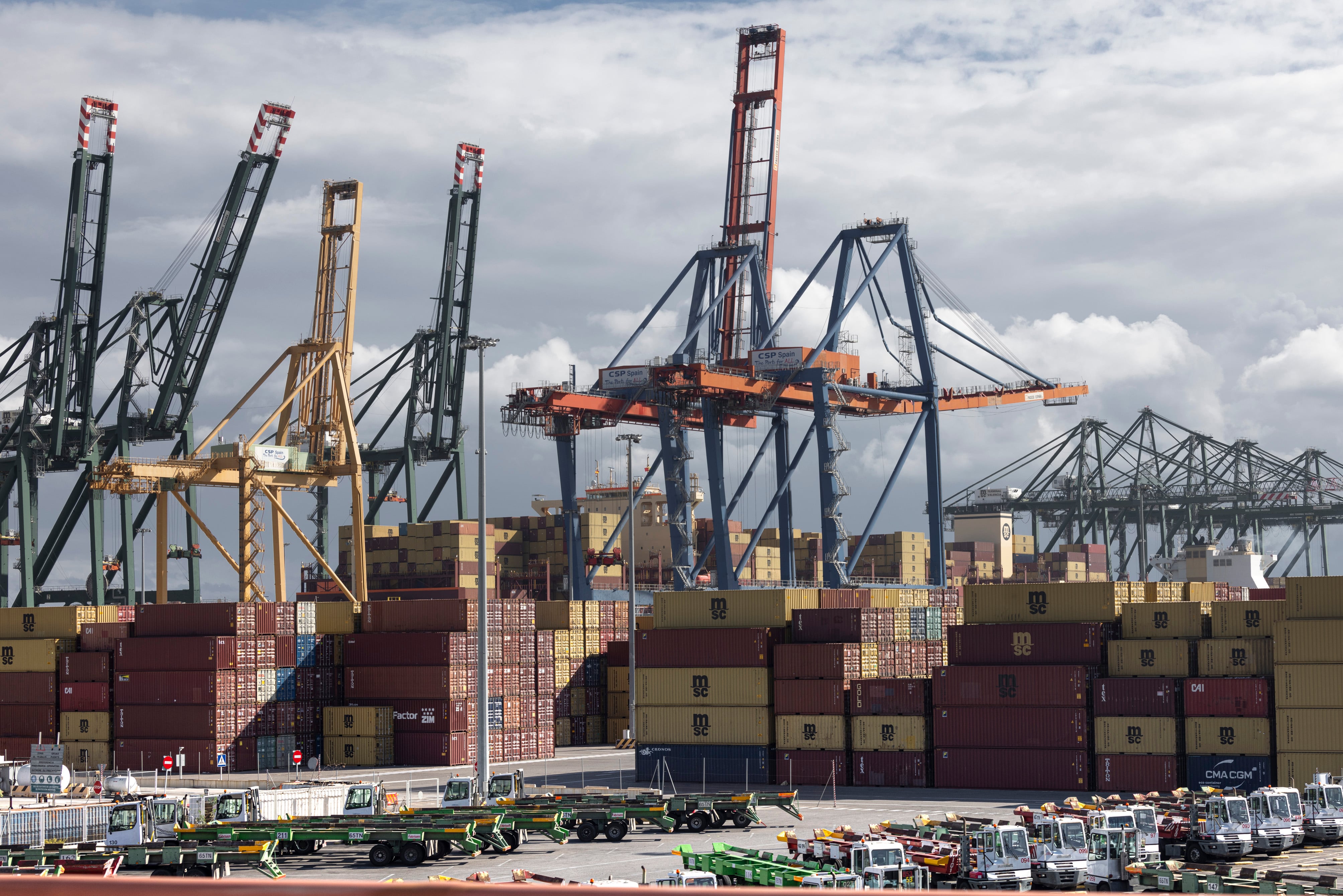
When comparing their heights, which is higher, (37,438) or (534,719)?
(37,438)

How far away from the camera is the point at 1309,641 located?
42312mm

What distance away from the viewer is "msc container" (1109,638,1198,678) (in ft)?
148

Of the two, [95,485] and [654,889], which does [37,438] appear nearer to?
[95,485]

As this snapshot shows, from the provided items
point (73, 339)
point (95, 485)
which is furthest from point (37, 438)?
point (95, 485)

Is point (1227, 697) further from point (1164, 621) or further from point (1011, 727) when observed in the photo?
point (1011, 727)

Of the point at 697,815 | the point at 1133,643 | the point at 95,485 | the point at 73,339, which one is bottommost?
the point at 697,815

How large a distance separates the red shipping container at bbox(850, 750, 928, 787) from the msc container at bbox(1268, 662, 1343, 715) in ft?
37.8

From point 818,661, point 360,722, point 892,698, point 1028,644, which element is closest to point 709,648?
point 818,661

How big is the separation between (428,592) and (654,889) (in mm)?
102395

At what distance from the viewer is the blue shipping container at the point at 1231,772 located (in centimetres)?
4275

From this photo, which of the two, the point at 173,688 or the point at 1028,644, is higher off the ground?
the point at 1028,644

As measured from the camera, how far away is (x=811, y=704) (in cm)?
4988

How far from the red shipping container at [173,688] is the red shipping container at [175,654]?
0.75 ft

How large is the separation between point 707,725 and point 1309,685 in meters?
19.9
